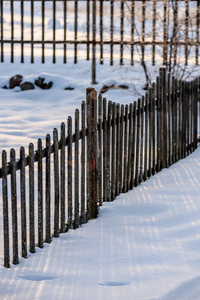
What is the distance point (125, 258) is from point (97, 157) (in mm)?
1446

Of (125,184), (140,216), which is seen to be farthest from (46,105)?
(140,216)

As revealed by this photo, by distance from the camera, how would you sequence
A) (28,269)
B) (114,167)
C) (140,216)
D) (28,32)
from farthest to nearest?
(28,32), (114,167), (140,216), (28,269)

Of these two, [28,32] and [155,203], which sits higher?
[28,32]

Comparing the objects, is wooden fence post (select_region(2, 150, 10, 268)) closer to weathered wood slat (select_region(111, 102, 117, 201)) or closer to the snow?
the snow

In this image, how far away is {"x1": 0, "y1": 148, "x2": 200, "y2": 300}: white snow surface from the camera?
12.4ft

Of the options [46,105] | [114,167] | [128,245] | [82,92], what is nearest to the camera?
[128,245]

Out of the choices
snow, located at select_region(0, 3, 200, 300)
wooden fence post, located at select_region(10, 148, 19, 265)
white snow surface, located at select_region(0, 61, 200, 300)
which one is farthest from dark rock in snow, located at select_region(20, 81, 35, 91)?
wooden fence post, located at select_region(10, 148, 19, 265)

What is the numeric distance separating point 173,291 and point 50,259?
3.52 feet

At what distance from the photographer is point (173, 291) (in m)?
3.74

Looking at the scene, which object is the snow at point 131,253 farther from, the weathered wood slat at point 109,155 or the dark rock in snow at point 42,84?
the dark rock in snow at point 42,84

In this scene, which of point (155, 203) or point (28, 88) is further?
point (28, 88)

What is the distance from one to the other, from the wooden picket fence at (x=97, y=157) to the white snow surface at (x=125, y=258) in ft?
0.65

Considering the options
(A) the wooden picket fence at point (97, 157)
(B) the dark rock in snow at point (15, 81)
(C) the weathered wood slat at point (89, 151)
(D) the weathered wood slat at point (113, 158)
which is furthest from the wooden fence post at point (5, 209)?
(B) the dark rock in snow at point (15, 81)

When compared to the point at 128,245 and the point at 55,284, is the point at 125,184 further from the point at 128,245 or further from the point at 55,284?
the point at 55,284
